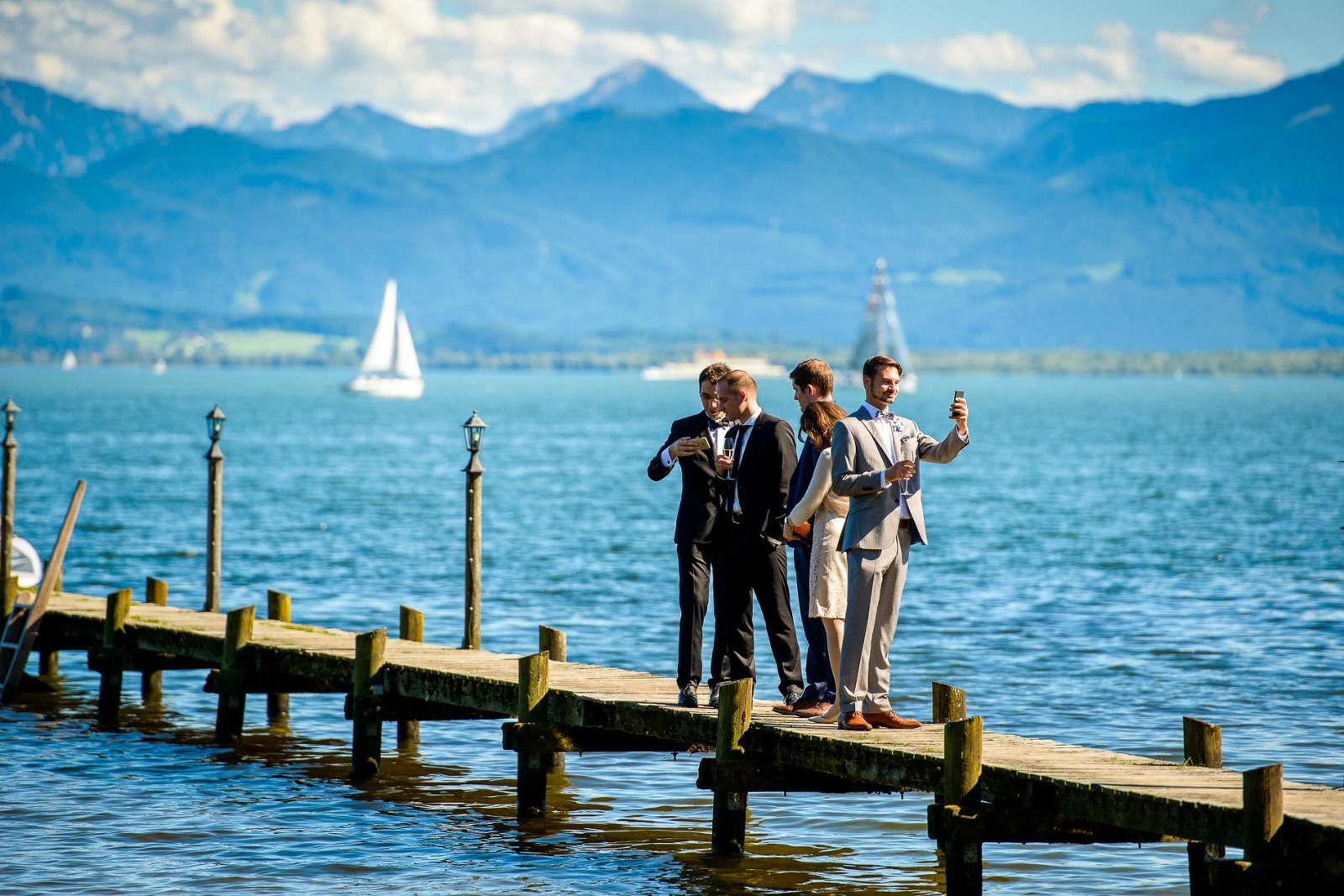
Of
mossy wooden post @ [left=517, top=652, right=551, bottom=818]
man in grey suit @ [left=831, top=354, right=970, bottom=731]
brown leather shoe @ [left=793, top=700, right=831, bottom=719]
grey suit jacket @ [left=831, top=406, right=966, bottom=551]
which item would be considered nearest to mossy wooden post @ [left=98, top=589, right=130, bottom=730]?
mossy wooden post @ [left=517, top=652, right=551, bottom=818]

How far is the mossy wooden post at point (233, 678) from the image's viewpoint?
15984 mm

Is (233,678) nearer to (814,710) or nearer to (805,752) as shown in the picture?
(814,710)

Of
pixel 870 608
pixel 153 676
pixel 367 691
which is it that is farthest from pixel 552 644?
pixel 153 676

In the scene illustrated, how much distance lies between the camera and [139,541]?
131 feet

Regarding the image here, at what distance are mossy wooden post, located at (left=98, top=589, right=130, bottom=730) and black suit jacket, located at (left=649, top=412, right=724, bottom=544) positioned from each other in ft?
25.0

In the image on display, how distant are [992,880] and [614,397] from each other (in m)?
182

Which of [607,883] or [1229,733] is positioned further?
[1229,733]

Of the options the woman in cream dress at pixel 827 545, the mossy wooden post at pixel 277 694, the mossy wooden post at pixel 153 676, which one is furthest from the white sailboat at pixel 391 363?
the woman in cream dress at pixel 827 545

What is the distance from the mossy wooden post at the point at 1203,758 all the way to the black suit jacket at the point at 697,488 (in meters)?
3.39

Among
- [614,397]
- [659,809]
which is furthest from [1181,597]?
[614,397]

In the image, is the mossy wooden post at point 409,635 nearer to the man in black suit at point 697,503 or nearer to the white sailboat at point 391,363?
the man in black suit at point 697,503

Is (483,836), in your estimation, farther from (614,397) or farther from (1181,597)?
(614,397)

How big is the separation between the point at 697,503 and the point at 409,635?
5311mm

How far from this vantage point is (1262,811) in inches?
355
